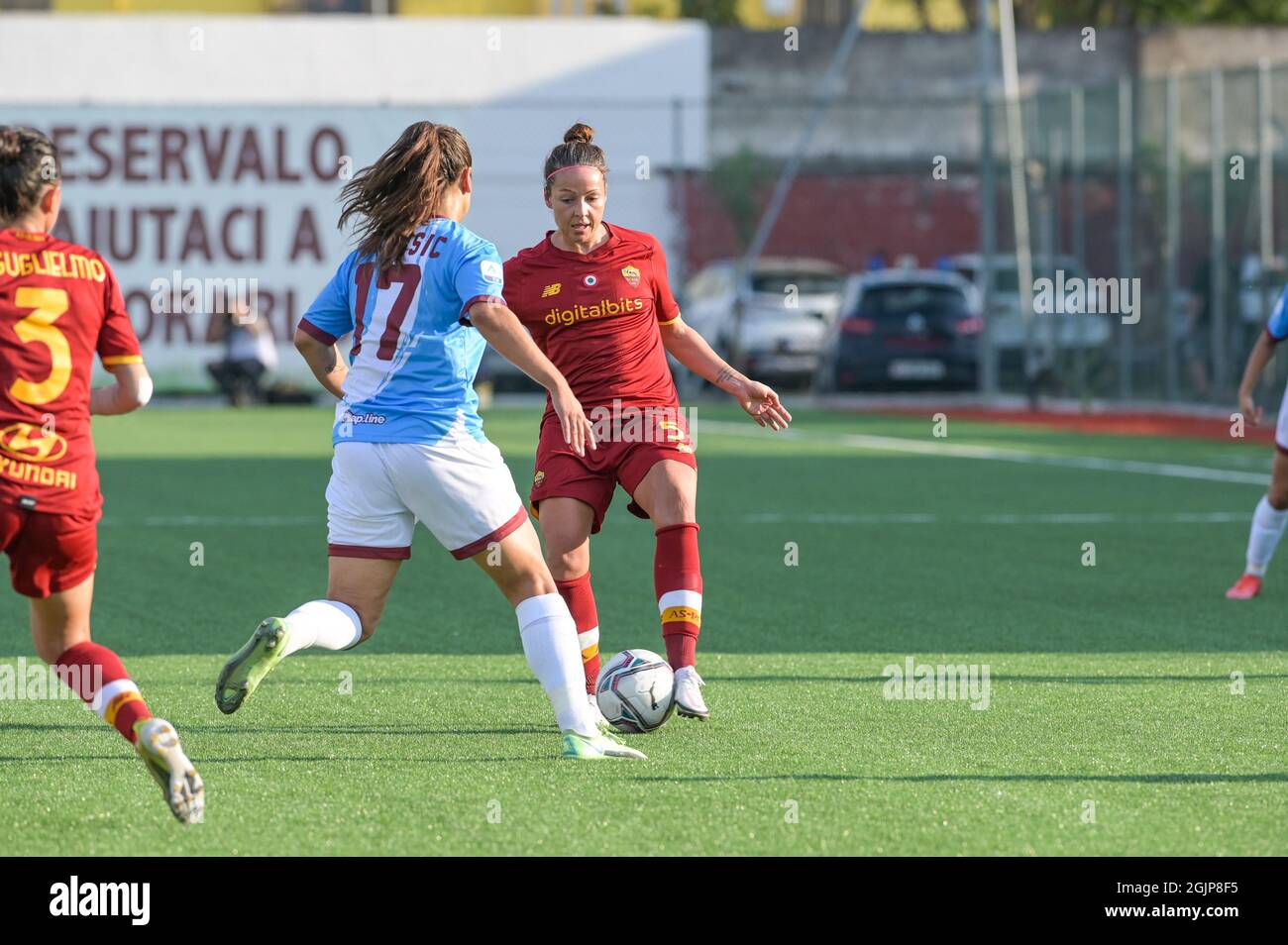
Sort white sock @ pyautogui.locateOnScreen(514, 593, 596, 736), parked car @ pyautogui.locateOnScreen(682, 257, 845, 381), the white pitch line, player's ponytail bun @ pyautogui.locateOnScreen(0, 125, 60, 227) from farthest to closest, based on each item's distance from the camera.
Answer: parked car @ pyautogui.locateOnScreen(682, 257, 845, 381) < the white pitch line < white sock @ pyautogui.locateOnScreen(514, 593, 596, 736) < player's ponytail bun @ pyautogui.locateOnScreen(0, 125, 60, 227)

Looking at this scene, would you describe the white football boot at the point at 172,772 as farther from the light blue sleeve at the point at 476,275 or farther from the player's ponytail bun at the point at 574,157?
the player's ponytail bun at the point at 574,157

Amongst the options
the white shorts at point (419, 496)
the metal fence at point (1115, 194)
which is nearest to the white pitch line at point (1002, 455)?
the metal fence at point (1115, 194)

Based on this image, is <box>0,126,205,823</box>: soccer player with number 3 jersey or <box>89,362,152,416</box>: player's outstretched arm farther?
<box>89,362,152,416</box>: player's outstretched arm

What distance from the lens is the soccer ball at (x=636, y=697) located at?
23.4 feet

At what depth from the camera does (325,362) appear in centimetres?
680

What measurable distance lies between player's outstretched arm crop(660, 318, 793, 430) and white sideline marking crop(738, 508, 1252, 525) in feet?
22.7

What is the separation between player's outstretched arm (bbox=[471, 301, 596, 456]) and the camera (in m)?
6.20

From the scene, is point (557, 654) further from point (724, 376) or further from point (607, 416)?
point (724, 376)

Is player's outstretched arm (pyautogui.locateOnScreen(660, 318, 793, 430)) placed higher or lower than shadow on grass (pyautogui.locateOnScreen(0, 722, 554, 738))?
higher

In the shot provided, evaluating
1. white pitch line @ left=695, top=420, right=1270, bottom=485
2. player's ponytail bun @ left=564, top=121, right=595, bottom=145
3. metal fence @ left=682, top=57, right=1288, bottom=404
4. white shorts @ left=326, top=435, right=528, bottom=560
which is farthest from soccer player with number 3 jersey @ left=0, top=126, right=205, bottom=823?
metal fence @ left=682, top=57, right=1288, bottom=404

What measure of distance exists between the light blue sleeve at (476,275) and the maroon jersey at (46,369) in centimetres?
104

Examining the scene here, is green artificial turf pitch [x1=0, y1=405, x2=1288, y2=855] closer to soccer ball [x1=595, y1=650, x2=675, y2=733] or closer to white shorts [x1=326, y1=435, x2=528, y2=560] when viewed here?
soccer ball [x1=595, y1=650, x2=675, y2=733]

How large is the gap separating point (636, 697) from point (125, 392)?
212 centimetres

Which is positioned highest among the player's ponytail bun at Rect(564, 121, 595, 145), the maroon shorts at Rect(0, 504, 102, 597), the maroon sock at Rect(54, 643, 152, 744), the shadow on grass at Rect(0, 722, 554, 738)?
the player's ponytail bun at Rect(564, 121, 595, 145)
